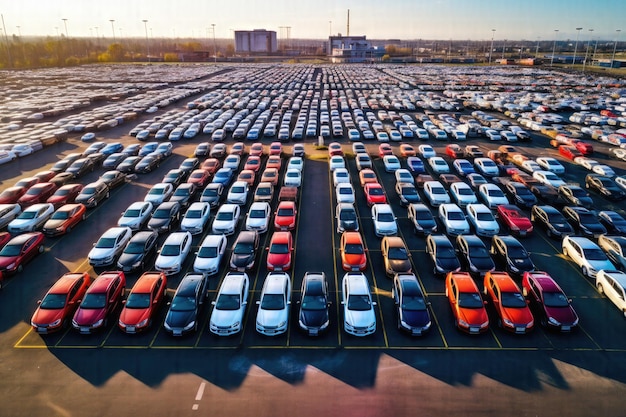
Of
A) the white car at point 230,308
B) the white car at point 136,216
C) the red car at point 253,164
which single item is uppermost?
the red car at point 253,164

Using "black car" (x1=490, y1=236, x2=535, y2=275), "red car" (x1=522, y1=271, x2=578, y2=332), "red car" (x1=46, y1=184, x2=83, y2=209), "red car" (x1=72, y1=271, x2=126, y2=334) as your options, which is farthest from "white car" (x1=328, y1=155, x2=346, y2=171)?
"red car" (x1=72, y1=271, x2=126, y2=334)

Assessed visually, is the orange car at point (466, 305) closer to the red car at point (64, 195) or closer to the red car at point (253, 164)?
the red car at point (253, 164)

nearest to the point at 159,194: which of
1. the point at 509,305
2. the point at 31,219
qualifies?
the point at 31,219

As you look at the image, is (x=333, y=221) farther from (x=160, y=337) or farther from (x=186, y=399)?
(x=186, y=399)

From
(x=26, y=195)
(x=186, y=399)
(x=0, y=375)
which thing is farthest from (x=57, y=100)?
(x=186, y=399)

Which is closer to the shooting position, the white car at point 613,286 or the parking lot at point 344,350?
the parking lot at point 344,350

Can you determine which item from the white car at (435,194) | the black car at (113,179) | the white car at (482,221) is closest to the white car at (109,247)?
the black car at (113,179)

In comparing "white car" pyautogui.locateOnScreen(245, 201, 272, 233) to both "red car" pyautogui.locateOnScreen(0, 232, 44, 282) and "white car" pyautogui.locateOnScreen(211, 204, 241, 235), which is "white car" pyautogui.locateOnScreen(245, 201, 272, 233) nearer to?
"white car" pyautogui.locateOnScreen(211, 204, 241, 235)
